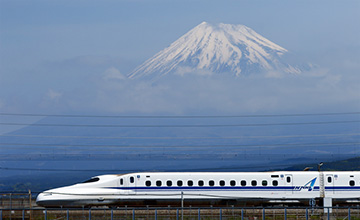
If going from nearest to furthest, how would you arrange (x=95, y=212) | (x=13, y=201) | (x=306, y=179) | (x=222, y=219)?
(x=222, y=219) → (x=95, y=212) → (x=306, y=179) → (x=13, y=201)

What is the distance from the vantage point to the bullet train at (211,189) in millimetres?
96688

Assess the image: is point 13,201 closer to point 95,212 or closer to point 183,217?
point 95,212

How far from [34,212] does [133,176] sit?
17239 millimetres

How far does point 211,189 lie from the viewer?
9750 cm

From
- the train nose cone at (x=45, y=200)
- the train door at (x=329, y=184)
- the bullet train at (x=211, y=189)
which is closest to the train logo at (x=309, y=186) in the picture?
the bullet train at (x=211, y=189)

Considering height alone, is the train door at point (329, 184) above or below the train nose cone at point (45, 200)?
above

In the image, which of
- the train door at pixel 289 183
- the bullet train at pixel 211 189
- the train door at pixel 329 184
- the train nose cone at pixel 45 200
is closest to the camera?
the train nose cone at pixel 45 200

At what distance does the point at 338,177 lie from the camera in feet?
318

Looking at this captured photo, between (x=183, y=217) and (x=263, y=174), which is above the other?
(x=263, y=174)

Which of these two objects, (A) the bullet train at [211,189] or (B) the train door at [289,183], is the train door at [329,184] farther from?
(B) the train door at [289,183]

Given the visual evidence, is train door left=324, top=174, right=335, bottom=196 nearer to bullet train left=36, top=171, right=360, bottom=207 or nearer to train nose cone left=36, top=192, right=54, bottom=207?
bullet train left=36, top=171, right=360, bottom=207

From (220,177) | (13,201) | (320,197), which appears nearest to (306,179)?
(320,197)

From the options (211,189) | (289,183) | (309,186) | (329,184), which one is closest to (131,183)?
(211,189)

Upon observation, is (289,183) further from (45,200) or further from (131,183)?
(45,200)
